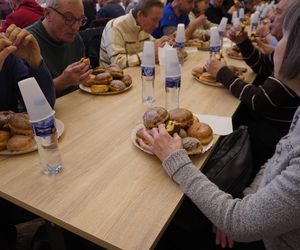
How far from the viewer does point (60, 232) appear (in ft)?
3.03

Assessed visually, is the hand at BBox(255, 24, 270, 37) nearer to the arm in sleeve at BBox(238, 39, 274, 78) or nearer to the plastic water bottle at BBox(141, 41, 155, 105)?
the arm in sleeve at BBox(238, 39, 274, 78)

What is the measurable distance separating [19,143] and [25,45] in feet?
1.36

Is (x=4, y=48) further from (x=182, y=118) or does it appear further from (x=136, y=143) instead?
(x=182, y=118)

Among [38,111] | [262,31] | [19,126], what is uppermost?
[38,111]

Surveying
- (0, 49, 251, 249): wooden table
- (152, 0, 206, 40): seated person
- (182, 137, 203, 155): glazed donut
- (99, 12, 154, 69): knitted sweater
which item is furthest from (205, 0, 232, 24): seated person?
(182, 137, 203, 155): glazed donut

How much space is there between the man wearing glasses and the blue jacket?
0.22 metres

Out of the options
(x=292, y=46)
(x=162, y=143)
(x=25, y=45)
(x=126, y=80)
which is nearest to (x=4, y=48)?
(x=25, y=45)

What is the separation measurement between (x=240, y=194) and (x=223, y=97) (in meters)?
0.57

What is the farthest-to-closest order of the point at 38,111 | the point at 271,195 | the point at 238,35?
the point at 238,35
the point at 38,111
the point at 271,195

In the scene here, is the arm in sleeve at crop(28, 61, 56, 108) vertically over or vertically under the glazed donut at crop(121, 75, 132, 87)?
over

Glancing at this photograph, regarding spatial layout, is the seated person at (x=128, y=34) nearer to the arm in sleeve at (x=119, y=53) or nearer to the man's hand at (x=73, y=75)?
the arm in sleeve at (x=119, y=53)

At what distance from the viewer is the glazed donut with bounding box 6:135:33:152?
975mm

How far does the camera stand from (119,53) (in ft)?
6.69

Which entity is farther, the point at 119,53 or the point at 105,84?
the point at 119,53
